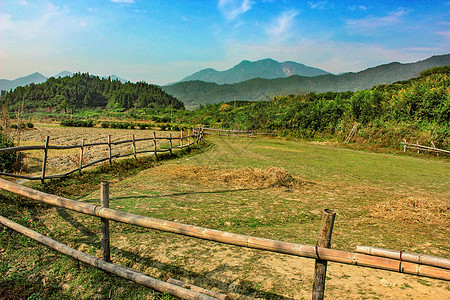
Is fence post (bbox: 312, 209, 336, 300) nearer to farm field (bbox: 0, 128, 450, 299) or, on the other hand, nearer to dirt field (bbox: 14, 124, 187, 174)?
farm field (bbox: 0, 128, 450, 299)

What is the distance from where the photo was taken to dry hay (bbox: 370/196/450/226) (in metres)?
5.46

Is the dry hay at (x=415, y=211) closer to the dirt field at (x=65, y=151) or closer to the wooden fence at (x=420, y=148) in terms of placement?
the dirt field at (x=65, y=151)

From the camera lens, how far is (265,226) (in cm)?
501

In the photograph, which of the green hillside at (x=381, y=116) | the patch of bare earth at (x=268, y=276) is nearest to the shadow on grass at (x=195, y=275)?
the patch of bare earth at (x=268, y=276)

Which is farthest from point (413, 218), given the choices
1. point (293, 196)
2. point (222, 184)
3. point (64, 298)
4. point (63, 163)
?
point (63, 163)

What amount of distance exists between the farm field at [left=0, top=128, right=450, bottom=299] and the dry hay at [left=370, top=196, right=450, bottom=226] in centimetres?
2

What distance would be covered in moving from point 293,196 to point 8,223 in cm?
569

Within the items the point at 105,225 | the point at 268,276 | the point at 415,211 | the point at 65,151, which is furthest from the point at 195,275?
the point at 65,151

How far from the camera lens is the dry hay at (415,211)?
546 centimetres

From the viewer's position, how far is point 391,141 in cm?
2150

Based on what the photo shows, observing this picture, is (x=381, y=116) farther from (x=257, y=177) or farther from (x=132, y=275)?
(x=132, y=275)

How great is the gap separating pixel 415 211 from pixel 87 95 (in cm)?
12584

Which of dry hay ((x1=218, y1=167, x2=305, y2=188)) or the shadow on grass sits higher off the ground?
dry hay ((x1=218, y1=167, x2=305, y2=188))

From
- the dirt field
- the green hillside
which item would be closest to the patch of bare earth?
the dirt field
